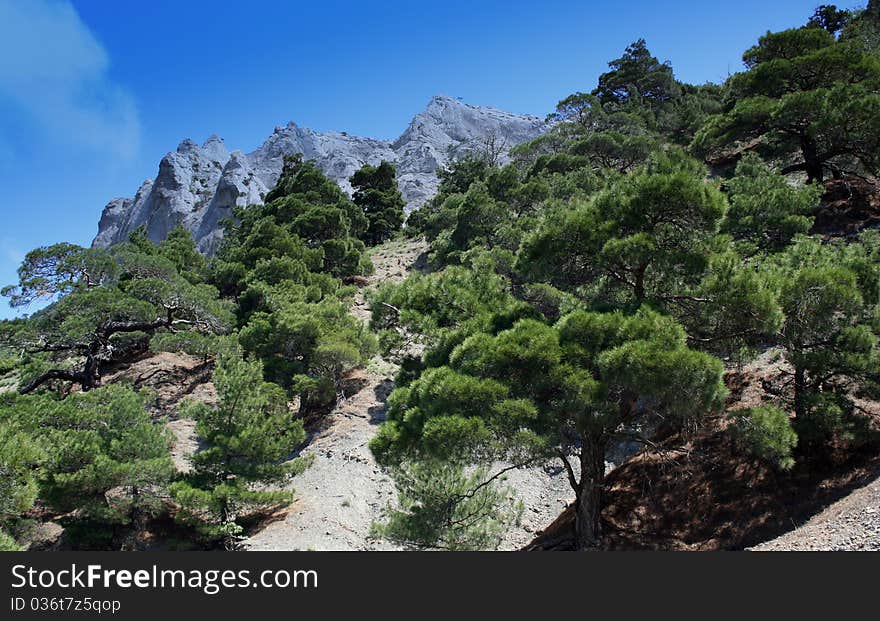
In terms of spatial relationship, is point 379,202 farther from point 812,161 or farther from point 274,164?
point 274,164

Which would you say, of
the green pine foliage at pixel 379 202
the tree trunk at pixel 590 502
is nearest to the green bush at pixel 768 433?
the tree trunk at pixel 590 502

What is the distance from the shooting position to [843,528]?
18.4 feet

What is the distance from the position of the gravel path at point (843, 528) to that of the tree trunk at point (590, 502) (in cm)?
209

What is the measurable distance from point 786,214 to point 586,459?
981 centimetres

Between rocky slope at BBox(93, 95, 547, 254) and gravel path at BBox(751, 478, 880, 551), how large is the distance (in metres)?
56.7

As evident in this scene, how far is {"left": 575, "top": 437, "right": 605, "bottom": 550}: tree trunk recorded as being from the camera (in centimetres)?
731

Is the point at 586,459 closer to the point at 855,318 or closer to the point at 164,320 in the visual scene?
the point at 855,318

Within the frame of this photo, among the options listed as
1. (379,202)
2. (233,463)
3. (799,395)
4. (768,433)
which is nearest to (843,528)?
(768,433)

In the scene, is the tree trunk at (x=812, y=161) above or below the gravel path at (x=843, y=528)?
above

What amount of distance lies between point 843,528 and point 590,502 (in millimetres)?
3047

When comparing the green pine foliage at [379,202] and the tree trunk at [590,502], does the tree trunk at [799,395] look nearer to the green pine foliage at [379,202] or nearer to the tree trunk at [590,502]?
the tree trunk at [590,502]

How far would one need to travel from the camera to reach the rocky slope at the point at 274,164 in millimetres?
67375

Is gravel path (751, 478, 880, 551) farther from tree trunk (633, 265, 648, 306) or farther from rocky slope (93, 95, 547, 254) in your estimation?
rocky slope (93, 95, 547, 254)

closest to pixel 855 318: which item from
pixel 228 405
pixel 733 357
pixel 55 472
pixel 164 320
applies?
pixel 733 357
